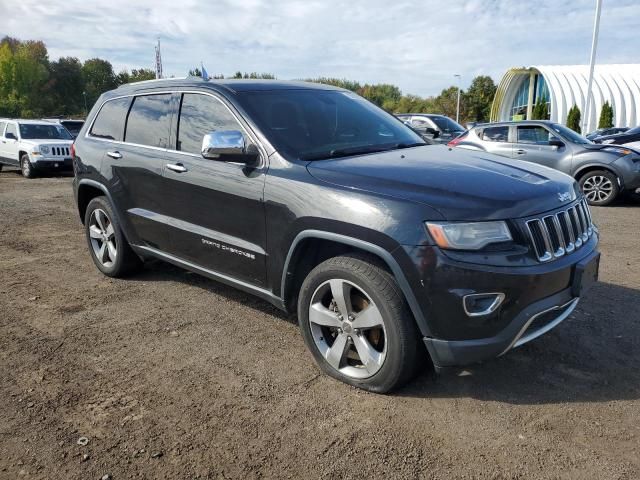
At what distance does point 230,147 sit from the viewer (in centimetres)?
331

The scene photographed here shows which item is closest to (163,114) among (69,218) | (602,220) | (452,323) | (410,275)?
(410,275)

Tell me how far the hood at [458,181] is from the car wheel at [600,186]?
22.6 feet

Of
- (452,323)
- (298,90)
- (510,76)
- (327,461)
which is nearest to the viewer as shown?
(327,461)

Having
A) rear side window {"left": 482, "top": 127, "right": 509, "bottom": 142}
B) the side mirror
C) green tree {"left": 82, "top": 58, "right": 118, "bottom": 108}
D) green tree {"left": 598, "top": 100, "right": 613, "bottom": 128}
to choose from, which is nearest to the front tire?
rear side window {"left": 482, "top": 127, "right": 509, "bottom": 142}

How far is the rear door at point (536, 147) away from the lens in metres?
10.0

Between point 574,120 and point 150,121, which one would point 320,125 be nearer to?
point 150,121

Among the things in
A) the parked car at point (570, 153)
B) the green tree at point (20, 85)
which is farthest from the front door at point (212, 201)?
the green tree at point (20, 85)

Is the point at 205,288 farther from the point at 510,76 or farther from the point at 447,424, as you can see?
the point at 510,76

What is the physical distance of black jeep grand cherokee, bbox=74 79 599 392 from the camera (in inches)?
105

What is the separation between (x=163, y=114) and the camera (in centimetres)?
430

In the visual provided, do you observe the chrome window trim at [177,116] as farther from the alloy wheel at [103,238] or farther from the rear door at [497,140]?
the rear door at [497,140]

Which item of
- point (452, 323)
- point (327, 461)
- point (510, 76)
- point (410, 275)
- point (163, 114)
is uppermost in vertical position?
point (510, 76)

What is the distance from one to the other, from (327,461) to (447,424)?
70cm

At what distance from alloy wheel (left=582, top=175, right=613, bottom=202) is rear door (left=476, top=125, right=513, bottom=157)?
1531mm
